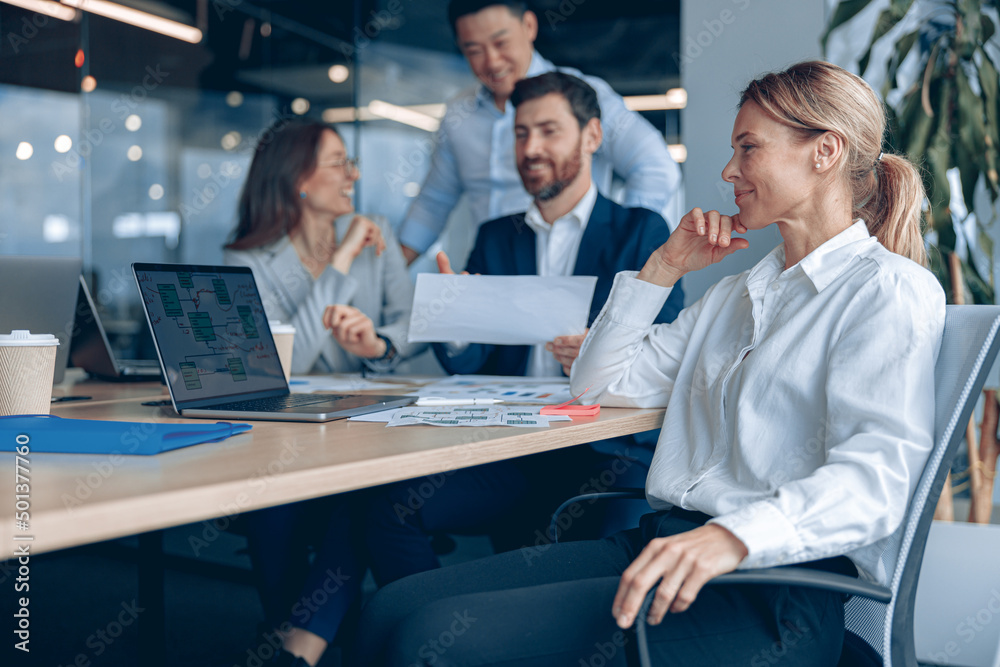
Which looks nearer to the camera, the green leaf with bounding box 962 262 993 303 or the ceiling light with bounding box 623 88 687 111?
the green leaf with bounding box 962 262 993 303

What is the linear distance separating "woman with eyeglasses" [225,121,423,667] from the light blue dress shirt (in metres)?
Result: 0.62

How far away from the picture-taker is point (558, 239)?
2.39 meters

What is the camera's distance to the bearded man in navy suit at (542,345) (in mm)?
1645

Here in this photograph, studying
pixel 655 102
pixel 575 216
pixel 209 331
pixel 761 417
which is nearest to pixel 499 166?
pixel 655 102

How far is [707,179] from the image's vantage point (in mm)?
2467

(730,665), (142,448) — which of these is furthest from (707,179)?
(142,448)

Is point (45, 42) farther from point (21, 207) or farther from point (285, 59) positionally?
point (285, 59)

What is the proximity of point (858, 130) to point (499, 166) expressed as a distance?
7.37 ft

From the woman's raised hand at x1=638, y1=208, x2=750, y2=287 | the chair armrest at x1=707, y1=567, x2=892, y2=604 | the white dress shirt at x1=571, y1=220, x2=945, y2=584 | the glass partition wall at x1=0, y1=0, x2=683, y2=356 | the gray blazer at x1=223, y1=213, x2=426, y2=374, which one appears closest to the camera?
the chair armrest at x1=707, y1=567, x2=892, y2=604

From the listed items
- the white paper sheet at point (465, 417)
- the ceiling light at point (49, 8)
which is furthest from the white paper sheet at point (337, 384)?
the ceiling light at point (49, 8)

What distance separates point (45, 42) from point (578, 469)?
13.7ft

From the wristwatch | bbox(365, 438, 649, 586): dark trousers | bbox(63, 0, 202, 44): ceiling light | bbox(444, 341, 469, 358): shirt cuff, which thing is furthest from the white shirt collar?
bbox(63, 0, 202, 44): ceiling light

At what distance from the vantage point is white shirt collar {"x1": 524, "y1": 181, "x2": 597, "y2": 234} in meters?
2.35

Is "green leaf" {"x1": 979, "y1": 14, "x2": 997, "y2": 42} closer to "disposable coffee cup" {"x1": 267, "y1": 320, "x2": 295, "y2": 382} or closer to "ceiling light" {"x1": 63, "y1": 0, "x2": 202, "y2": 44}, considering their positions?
"disposable coffee cup" {"x1": 267, "y1": 320, "x2": 295, "y2": 382}
